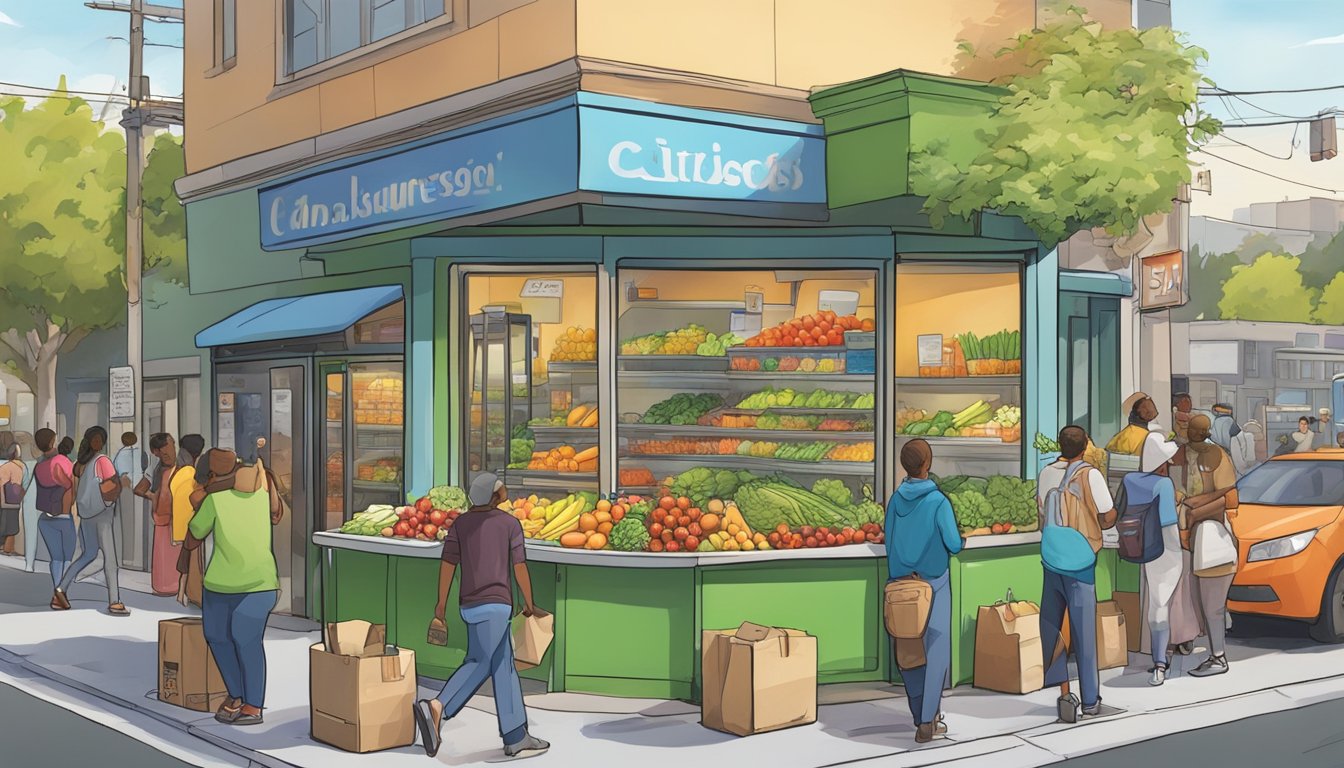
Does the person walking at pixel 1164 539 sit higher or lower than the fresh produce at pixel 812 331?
lower

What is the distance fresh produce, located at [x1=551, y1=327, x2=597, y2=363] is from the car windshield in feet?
19.9

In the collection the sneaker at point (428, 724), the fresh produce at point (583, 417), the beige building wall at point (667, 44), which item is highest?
the beige building wall at point (667, 44)

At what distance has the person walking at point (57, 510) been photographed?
14891mm

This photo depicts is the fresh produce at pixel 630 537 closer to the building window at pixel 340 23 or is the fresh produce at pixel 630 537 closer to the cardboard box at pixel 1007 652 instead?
the cardboard box at pixel 1007 652

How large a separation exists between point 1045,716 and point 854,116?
4.94 m

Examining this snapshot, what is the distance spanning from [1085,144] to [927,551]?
414cm

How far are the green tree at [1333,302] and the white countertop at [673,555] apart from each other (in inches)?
2930

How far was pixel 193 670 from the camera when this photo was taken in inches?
390

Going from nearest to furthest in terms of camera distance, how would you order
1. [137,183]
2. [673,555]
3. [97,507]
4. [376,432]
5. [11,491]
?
1. [673,555]
2. [376,432]
3. [97,507]
4. [11,491]
5. [137,183]

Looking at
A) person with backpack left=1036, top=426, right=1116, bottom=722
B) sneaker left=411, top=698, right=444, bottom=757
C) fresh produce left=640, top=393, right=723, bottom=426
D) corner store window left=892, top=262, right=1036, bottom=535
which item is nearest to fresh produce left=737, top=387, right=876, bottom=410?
fresh produce left=640, top=393, right=723, bottom=426

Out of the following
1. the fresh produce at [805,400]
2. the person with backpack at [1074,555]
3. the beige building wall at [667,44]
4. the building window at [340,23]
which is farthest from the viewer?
the building window at [340,23]

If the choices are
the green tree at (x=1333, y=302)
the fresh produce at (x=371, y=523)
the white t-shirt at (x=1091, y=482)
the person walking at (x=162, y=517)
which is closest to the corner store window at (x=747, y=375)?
the fresh produce at (x=371, y=523)

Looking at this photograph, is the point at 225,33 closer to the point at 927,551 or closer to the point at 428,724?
the point at 428,724

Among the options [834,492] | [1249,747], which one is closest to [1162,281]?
[834,492]
